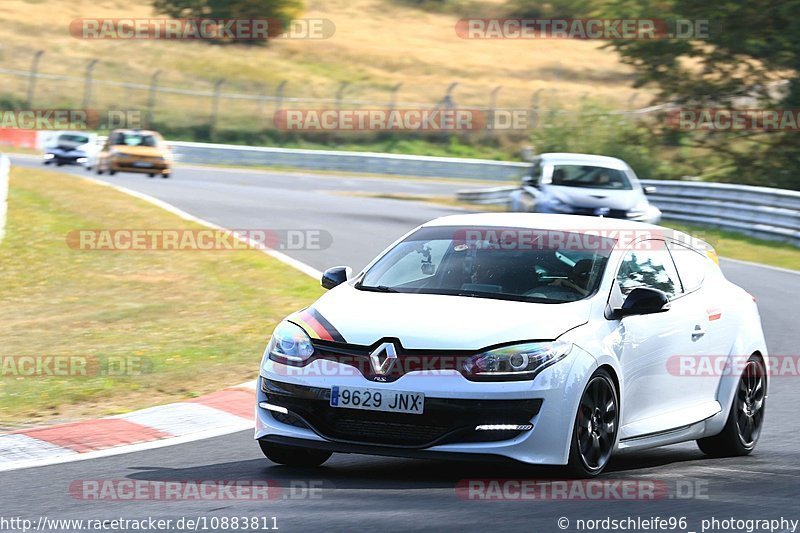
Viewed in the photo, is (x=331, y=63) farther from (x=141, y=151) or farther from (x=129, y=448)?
(x=129, y=448)

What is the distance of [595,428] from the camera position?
7113mm

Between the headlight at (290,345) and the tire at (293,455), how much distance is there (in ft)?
1.59

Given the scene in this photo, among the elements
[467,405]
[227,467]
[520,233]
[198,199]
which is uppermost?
[520,233]

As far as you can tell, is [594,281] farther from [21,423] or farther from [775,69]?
[775,69]

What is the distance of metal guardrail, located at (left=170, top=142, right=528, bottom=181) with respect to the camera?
46.8 m

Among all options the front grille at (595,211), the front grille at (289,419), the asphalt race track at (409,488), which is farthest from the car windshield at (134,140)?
the front grille at (289,419)

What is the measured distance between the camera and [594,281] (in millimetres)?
7633

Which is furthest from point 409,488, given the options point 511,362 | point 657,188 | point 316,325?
point 657,188

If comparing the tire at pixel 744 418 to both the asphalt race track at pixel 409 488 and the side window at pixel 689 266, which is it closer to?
the asphalt race track at pixel 409 488

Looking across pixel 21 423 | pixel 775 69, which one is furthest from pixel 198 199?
pixel 21 423

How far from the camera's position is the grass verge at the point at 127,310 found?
404 inches

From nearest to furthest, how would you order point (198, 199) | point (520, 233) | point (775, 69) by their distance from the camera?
point (520, 233) → point (198, 199) → point (775, 69)

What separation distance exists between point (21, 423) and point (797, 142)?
1107 inches

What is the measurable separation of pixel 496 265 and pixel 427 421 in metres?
1.39
